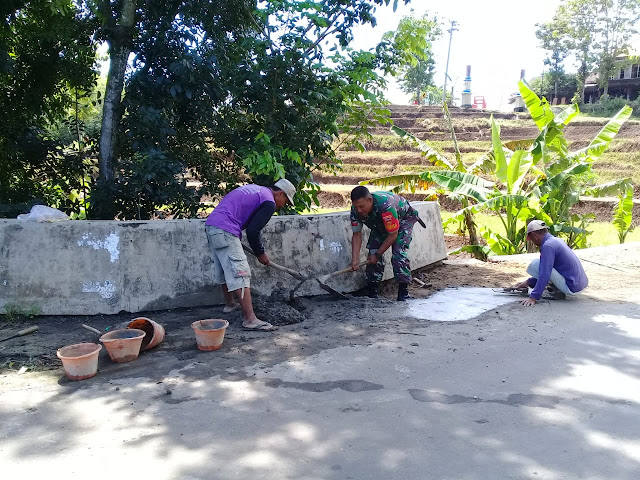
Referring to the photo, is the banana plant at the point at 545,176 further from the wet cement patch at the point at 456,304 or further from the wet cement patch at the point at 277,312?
the wet cement patch at the point at 277,312

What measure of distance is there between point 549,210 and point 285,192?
8.69m

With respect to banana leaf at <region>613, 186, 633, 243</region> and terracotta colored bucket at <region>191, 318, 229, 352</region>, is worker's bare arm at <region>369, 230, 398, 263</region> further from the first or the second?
banana leaf at <region>613, 186, 633, 243</region>

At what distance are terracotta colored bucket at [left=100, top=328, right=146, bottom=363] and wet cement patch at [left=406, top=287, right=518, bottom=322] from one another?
298cm

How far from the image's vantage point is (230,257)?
210 inches

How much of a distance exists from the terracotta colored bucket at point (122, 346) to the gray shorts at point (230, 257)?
3.44 feet

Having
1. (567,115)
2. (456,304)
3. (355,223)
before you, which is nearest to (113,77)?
(355,223)

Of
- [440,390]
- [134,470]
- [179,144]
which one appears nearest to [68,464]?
[134,470]

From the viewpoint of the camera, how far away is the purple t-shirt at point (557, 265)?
6086 mm

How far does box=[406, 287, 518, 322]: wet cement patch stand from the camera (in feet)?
19.6

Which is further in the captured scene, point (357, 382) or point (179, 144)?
point (179, 144)

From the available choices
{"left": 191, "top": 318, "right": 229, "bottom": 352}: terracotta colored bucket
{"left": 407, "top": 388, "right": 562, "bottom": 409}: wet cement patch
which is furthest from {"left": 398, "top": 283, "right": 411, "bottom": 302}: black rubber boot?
{"left": 407, "top": 388, "right": 562, "bottom": 409}: wet cement patch

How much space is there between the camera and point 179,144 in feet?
26.2

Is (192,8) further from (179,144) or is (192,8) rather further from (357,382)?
(357,382)

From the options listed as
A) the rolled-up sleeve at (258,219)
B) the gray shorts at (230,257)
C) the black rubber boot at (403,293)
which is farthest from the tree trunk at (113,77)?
the black rubber boot at (403,293)
